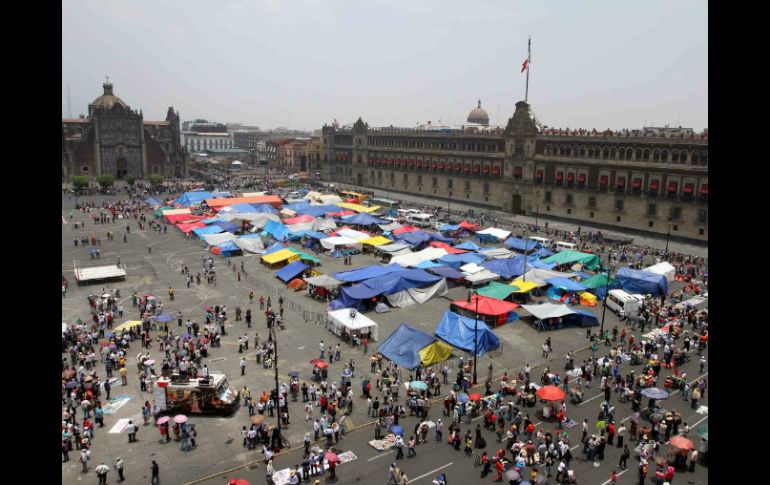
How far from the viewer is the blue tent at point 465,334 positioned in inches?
1219

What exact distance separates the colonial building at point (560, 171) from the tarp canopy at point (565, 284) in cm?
2717

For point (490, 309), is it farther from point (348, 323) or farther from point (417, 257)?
point (417, 257)

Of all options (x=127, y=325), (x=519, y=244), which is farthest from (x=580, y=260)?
(x=127, y=325)

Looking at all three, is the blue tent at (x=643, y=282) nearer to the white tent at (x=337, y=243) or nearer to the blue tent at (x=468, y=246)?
the blue tent at (x=468, y=246)

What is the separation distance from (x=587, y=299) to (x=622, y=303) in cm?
261

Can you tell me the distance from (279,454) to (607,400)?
1470 centimetres

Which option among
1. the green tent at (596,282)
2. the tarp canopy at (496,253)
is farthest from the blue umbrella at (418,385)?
the tarp canopy at (496,253)

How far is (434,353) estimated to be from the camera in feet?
96.0

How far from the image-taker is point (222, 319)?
34562 mm

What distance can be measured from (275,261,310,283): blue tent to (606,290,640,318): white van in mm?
23207

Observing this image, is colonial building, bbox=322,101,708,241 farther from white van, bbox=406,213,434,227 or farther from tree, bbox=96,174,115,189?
tree, bbox=96,174,115,189

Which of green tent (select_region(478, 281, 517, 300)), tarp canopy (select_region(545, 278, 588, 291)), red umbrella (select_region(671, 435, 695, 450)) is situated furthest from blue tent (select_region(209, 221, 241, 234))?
red umbrella (select_region(671, 435, 695, 450))
